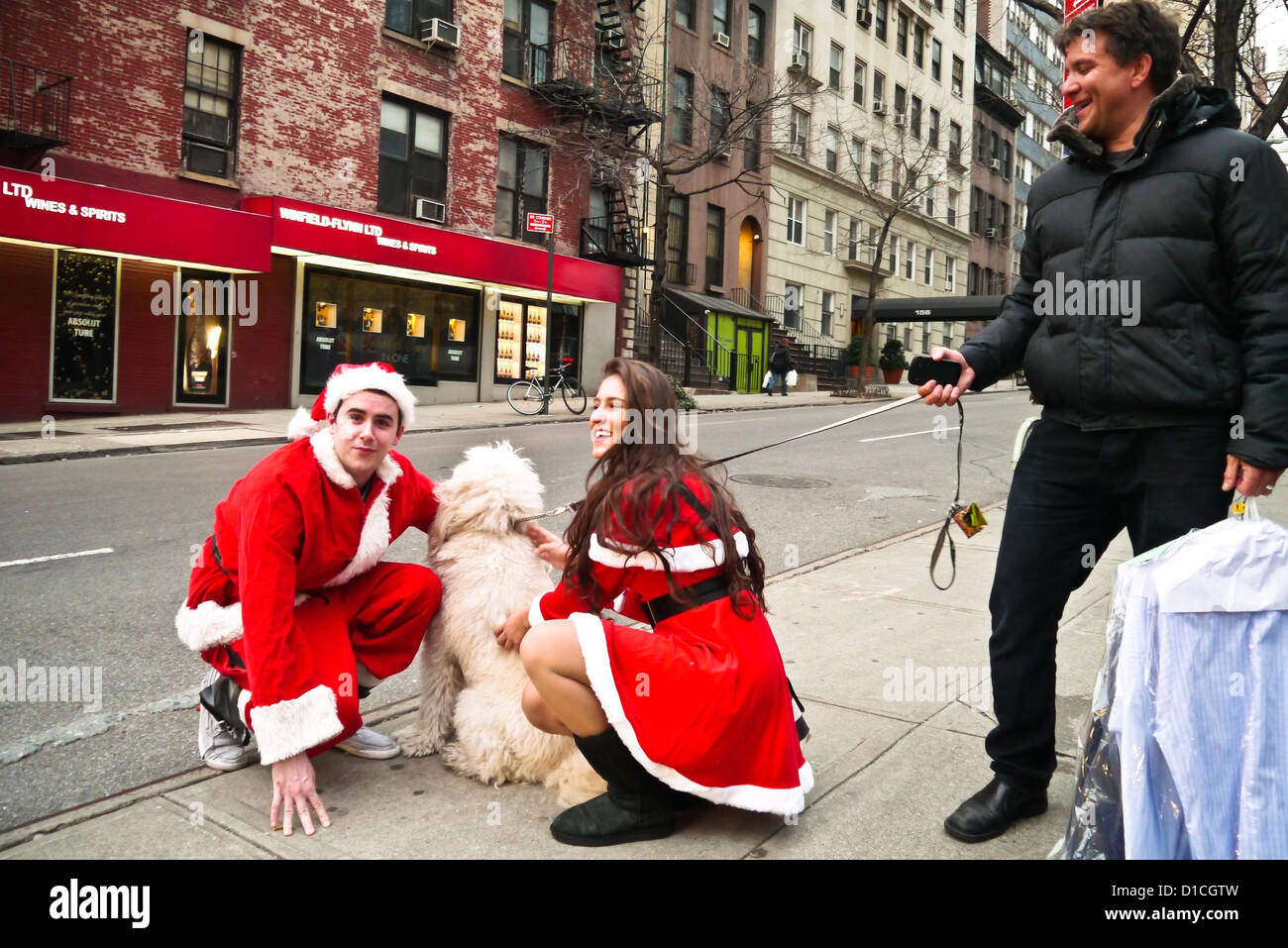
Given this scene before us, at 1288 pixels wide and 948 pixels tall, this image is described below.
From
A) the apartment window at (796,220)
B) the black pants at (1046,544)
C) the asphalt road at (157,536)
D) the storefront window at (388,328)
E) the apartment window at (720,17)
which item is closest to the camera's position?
the black pants at (1046,544)

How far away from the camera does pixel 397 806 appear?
316 centimetres

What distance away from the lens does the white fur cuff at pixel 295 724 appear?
3.01 metres

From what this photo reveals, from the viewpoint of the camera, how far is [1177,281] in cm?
262

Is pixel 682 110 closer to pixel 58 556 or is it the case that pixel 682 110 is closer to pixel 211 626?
pixel 58 556

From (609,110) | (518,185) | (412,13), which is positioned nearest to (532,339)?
(518,185)

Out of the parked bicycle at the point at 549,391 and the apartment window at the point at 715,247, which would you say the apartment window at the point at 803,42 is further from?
the parked bicycle at the point at 549,391

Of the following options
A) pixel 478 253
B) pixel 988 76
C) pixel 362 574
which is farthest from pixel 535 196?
pixel 988 76

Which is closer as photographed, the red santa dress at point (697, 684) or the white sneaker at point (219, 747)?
the red santa dress at point (697, 684)

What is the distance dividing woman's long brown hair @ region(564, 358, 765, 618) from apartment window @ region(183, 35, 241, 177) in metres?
16.9

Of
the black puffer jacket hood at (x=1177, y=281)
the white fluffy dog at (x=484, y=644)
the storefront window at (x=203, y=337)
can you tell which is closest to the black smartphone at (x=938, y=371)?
the black puffer jacket hood at (x=1177, y=281)

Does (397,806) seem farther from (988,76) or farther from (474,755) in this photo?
(988,76)

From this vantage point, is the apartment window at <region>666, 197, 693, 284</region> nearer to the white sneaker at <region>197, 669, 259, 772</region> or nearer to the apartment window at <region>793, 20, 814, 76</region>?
the apartment window at <region>793, 20, 814, 76</region>

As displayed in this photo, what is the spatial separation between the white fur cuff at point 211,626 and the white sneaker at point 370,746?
0.58 m

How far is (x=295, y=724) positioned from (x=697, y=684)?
128cm
